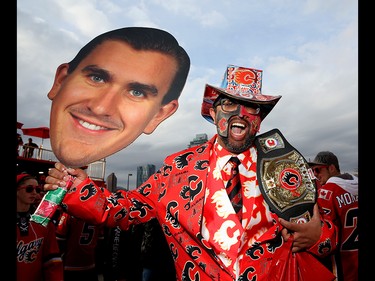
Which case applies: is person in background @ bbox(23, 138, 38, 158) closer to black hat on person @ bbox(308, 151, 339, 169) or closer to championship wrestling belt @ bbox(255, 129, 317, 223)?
black hat on person @ bbox(308, 151, 339, 169)

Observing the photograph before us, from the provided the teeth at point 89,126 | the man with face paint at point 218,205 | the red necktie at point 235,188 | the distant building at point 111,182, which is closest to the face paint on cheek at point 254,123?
the man with face paint at point 218,205

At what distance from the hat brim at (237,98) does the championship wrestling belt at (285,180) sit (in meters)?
0.24

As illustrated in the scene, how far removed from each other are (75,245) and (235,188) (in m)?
2.96

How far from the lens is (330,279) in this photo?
5.79ft

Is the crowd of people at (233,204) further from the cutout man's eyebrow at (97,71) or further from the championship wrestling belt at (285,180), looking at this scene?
the cutout man's eyebrow at (97,71)

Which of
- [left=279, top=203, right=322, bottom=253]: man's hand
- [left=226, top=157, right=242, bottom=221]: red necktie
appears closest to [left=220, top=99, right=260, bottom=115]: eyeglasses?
[left=226, top=157, right=242, bottom=221]: red necktie

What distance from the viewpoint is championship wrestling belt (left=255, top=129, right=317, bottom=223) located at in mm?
1791

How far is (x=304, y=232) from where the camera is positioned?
1.75 m

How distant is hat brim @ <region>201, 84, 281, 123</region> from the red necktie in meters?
0.41

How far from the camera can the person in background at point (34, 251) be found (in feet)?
8.67
